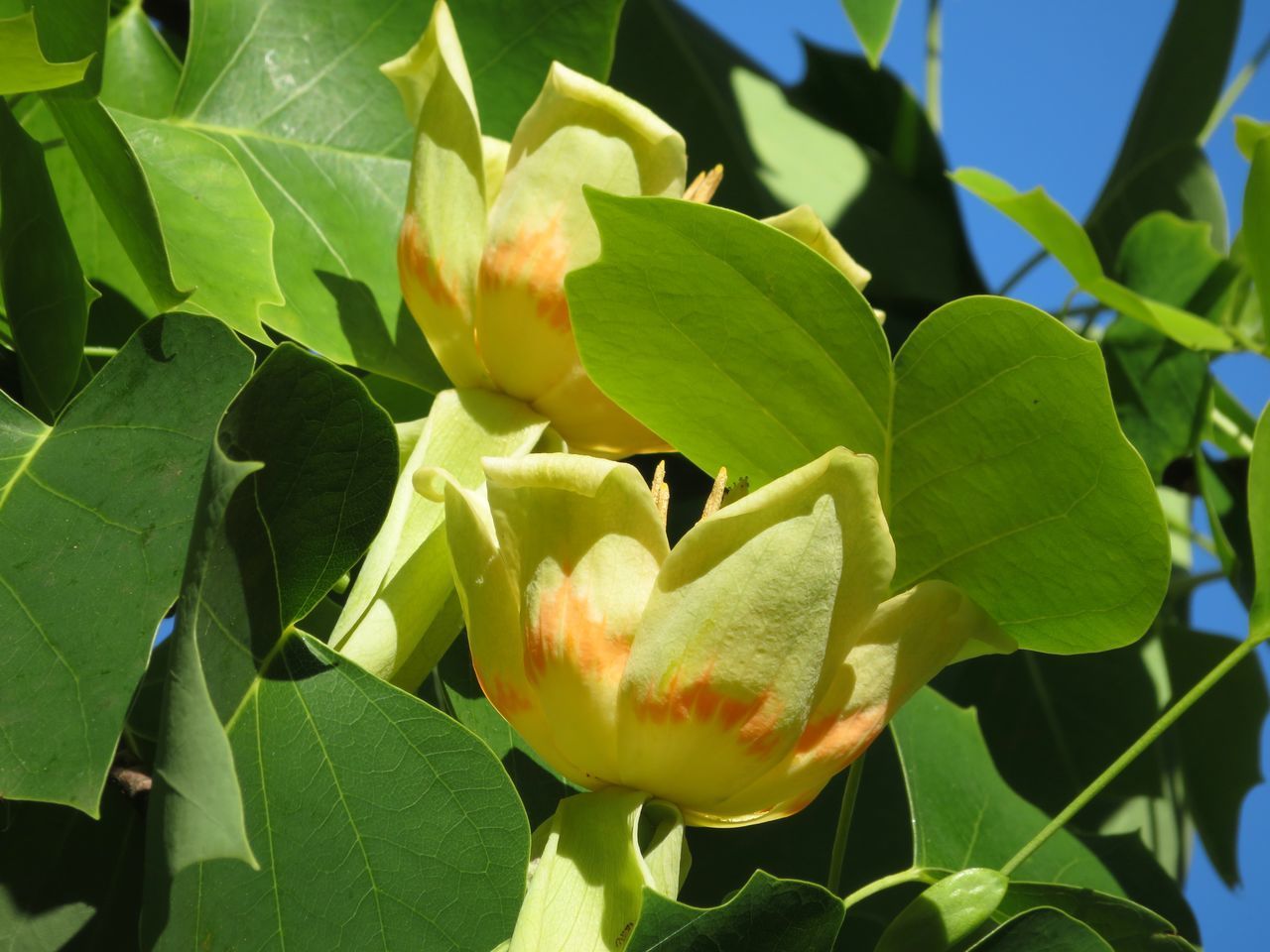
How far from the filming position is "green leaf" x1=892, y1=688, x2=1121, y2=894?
601 millimetres

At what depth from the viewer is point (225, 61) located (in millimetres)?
629

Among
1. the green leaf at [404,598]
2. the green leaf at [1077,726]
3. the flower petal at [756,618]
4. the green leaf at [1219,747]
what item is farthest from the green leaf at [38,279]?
the green leaf at [1219,747]

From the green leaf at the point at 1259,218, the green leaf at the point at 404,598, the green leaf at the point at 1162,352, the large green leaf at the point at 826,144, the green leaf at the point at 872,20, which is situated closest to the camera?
the green leaf at the point at 404,598

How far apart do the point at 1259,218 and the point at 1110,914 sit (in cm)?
Result: 30

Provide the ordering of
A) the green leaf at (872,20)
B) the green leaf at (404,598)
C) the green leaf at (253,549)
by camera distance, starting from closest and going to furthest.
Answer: the green leaf at (253,549), the green leaf at (404,598), the green leaf at (872,20)

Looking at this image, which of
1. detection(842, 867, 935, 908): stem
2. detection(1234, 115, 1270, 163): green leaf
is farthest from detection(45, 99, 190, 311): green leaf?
detection(1234, 115, 1270, 163): green leaf

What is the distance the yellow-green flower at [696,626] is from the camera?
36 centimetres

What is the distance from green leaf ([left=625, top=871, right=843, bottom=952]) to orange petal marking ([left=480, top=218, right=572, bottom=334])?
206mm

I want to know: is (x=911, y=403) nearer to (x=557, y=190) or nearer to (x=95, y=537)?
(x=557, y=190)

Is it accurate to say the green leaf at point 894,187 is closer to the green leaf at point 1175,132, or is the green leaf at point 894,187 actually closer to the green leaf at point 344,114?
the green leaf at point 1175,132

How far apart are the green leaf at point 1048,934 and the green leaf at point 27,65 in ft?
1.32

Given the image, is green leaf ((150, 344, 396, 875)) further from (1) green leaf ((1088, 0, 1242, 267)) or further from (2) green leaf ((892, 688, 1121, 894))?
(1) green leaf ((1088, 0, 1242, 267))

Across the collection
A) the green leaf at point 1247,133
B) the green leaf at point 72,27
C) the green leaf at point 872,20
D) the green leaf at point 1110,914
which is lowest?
the green leaf at point 1110,914

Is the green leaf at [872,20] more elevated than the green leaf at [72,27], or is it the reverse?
the green leaf at [872,20]
